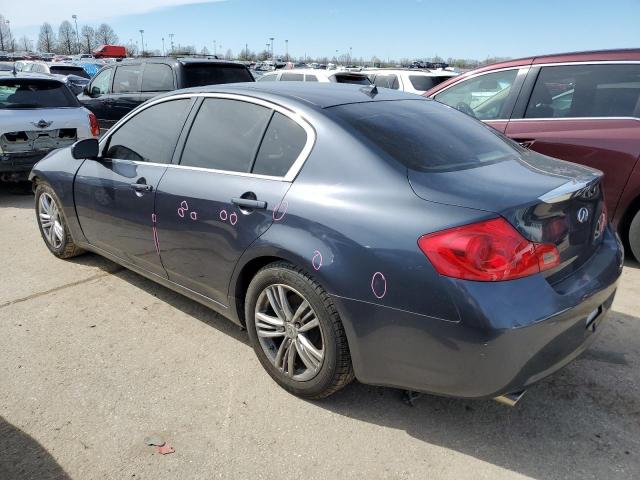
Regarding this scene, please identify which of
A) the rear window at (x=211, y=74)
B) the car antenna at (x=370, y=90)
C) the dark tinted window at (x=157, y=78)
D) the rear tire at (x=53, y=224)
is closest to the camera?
the car antenna at (x=370, y=90)

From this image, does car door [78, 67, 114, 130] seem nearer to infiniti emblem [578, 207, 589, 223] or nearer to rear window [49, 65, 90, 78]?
infiniti emblem [578, 207, 589, 223]

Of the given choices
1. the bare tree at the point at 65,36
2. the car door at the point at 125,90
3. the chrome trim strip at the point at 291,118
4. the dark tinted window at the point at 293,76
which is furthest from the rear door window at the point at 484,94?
the bare tree at the point at 65,36

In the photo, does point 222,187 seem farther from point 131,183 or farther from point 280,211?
point 131,183

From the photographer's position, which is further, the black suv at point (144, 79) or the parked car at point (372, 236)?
the black suv at point (144, 79)

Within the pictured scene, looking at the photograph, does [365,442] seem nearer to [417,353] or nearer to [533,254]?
[417,353]

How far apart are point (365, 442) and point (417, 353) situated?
1.88 ft

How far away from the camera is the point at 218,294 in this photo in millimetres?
3201

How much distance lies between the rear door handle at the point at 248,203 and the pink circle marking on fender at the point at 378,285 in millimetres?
776

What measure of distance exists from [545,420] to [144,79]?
8.53m

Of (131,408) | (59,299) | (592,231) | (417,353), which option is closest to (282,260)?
(417,353)

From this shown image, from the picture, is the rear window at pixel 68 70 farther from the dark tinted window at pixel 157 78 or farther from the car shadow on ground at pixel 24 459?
the car shadow on ground at pixel 24 459

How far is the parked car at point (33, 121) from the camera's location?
7.01 meters

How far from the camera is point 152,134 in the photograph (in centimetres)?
374

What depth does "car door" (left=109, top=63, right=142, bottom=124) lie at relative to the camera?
9387 millimetres
